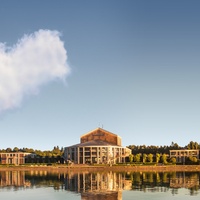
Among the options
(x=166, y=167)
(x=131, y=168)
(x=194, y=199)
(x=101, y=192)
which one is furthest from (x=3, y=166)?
(x=194, y=199)

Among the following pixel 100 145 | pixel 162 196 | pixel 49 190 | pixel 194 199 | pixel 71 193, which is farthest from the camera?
pixel 100 145

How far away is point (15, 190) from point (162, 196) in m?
29.1

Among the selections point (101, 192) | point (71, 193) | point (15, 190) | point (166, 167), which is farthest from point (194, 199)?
point (166, 167)

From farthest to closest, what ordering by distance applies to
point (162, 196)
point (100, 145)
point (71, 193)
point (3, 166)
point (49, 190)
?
point (100, 145) < point (3, 166) < point (49, 190) < point (71, 193) < point (162, 196)

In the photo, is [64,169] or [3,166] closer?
[64,169]

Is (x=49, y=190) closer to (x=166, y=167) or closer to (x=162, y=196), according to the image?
(x=162, y=196)

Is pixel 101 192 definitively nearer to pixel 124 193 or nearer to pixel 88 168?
pixel 124 193

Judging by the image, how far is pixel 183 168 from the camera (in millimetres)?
163625

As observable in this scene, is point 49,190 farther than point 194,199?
Yes

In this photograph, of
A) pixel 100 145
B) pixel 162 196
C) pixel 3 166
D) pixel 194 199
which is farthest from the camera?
pixel 100 145

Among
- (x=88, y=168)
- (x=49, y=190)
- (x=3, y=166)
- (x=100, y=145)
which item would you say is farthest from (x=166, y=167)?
(x=49, y=190)

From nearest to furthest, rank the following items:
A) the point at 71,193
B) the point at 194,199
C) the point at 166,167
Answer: the point at 194,199
the point at 71,193
the point at 166,167

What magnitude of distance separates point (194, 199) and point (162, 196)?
18.8 ft

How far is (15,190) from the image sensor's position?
76.2 meters
